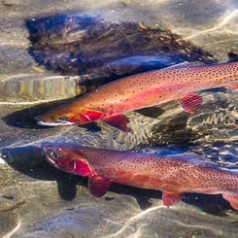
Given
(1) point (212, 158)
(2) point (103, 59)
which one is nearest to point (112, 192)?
(1) point (212, 158)

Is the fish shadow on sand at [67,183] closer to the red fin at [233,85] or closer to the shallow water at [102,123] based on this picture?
the shallow water at [102,123]

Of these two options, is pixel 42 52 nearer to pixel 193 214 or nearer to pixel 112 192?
pixel 112 192

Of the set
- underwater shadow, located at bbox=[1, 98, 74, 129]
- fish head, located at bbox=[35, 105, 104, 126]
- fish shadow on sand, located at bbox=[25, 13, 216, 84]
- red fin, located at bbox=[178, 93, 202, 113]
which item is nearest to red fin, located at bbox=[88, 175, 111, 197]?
fish head, located at bbox=[35, 105, 104, 126]

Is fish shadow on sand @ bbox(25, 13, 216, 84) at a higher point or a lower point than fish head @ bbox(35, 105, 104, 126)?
higher

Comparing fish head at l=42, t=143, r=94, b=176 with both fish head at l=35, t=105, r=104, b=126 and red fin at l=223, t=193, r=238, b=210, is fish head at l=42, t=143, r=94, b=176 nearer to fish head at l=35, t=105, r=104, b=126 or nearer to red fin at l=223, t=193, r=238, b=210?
fish head at l=35, t=105, r=104, b=126

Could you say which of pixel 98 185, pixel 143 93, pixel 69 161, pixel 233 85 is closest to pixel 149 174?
pixel 98 185

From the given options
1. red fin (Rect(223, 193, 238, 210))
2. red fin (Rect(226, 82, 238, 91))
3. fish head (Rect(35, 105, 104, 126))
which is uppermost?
red fin (Rect(226, 82, 238, 91))
